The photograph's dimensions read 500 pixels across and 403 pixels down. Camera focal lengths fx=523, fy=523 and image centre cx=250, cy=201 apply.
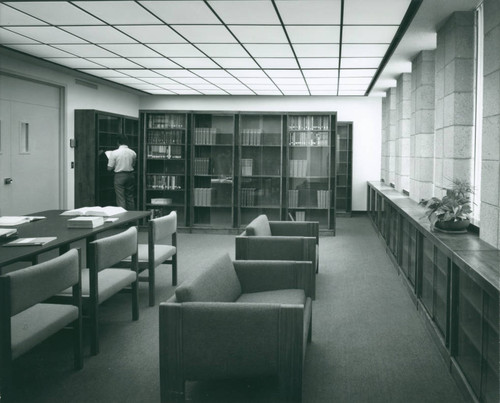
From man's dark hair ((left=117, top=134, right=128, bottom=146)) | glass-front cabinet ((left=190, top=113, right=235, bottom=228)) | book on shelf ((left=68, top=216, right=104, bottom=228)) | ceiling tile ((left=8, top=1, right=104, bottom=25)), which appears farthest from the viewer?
man's dark hair ((left=117, top=134, right=128, bottom=146))

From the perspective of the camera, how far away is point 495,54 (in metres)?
3.96

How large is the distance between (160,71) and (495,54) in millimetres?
6381

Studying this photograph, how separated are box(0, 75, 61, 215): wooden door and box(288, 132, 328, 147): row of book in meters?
4.23

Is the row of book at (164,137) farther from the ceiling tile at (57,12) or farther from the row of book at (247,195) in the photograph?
the ceiling tile at (57,12)

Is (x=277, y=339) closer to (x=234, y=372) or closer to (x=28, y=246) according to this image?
(x=234, y=372)

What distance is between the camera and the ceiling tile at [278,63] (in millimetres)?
7961

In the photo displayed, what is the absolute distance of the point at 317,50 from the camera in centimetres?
729

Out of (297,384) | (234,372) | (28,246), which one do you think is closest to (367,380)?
(297,384)

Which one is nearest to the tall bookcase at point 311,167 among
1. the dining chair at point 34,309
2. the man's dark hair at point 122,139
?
the man's dark hair at point 122,139

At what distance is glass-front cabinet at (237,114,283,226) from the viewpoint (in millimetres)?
9531

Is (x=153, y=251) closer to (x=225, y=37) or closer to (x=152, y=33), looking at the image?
(x=152, y=33)

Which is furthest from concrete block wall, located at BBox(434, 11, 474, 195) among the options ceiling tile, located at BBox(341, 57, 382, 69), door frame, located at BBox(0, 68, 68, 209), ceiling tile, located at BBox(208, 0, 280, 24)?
door frame, located at BBox(0, 68, 68, 209)

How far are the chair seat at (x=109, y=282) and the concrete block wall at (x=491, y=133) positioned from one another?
9.30 ft

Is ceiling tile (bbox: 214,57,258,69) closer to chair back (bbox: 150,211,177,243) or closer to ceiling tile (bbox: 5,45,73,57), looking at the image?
ceiling tile (bbox: 5,45,73,57)
